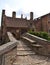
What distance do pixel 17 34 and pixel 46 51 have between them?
17.9 meters

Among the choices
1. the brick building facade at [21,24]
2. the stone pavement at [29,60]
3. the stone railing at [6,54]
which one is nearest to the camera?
the stone railing at [6,54]

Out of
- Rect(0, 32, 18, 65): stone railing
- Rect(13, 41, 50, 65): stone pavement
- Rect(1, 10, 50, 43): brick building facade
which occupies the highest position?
Rect(1, 10, 50, 43): brick building facade

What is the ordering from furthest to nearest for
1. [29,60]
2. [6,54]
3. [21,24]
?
[21,24], [29,60], [6,54]

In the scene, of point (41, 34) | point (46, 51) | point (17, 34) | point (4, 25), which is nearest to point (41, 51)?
point (46, 51)

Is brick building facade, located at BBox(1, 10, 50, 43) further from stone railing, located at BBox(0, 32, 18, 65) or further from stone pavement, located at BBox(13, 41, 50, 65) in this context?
stone railing, located at BBox(0, 32, 18, 65)

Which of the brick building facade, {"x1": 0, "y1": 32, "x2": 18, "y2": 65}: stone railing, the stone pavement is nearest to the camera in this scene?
{"x1": 0, "y1": 32, "x2": 18, "y2": 65}: stone railing

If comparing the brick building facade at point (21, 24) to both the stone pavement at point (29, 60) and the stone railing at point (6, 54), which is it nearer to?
the stone pavement at point (29, 60)

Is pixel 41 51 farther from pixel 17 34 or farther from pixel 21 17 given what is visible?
pixel 21 17

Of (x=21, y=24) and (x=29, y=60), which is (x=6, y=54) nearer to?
(x=29, y=60)

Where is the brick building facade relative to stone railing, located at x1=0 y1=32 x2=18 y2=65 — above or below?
above

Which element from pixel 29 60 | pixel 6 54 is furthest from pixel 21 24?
pixel 6 54

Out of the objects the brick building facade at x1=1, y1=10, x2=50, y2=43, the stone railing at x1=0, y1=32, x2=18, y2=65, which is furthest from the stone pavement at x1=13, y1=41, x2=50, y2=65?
the brick building facade at x1=1, y1=10, x2=50, y2=43

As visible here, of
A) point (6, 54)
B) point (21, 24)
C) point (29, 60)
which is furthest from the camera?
point (21, 24)

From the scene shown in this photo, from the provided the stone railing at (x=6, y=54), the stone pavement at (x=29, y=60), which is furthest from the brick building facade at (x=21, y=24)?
the stone railing at (x=6, y=54)
